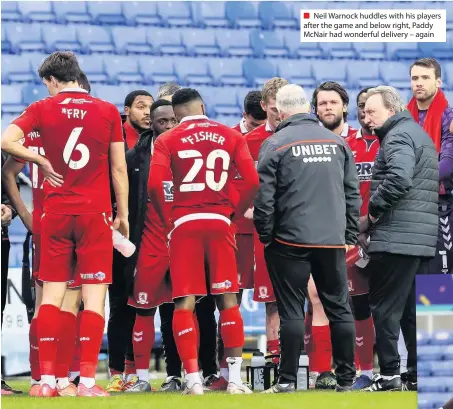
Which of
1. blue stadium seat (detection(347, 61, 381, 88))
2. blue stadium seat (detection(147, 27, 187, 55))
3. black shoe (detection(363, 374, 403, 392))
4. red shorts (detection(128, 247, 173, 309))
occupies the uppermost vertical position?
blue stadium seat (detection(147, 27, 187, 55))

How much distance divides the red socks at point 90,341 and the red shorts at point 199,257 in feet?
1.63

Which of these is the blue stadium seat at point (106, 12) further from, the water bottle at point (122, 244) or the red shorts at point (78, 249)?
the red shorts at point (78, 249)

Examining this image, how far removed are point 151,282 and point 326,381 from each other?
1320 mm

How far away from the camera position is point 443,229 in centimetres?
788

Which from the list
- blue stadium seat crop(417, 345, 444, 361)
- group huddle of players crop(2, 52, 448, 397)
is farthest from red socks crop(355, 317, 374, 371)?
blue stadium seat crop(417, 345, 444, 361)

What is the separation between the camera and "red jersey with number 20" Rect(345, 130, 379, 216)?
8.16 meters

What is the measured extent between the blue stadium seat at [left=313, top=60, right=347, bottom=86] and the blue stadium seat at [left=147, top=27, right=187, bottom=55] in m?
1.81

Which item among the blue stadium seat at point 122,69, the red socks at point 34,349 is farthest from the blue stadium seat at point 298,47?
the red socks at point 34,349

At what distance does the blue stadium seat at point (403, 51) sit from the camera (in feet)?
53.9

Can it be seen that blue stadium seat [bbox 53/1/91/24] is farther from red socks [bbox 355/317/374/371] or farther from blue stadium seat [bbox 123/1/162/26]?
red socks [bbox 355/317/374/371]

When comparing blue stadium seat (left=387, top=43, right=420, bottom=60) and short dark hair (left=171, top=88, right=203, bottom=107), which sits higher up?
blue stadium seat (left=387, top=43, right=420, bottom=60)

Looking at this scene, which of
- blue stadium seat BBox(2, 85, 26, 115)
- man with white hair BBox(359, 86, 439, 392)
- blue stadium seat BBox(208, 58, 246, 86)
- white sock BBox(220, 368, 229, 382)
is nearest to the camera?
man with white hair BBox(359, 86, 439, 392)

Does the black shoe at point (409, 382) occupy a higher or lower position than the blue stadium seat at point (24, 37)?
lower

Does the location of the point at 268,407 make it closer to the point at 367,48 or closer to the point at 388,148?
the point at 388,148
